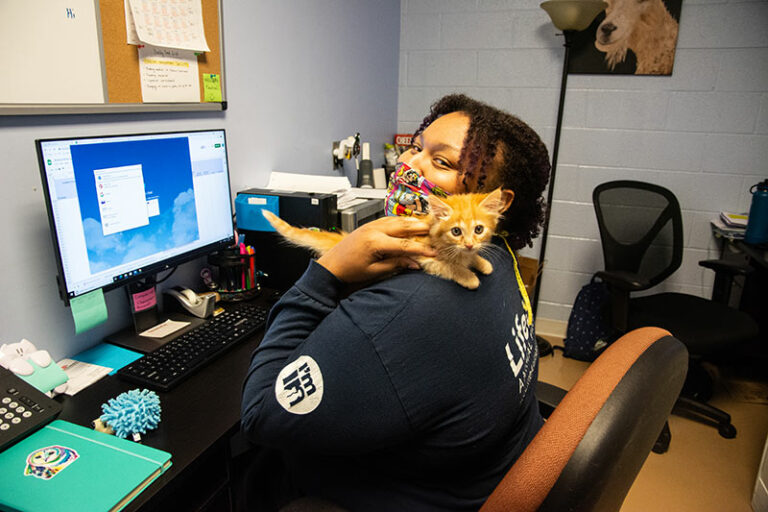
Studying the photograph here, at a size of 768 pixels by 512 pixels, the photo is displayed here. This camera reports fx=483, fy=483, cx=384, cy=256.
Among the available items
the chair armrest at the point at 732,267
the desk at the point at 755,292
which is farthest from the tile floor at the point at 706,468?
the chair armrest at the point at 732,267

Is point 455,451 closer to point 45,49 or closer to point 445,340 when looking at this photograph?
point 445,340

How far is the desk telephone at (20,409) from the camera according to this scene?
0.87m

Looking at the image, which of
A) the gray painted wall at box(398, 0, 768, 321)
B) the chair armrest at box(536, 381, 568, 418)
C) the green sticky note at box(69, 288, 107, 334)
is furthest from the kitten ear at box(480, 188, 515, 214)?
the gray painted wall at box(398, 0, 768, 321)

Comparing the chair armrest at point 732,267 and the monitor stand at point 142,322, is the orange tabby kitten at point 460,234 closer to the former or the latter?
the monitor stand at point 142,322

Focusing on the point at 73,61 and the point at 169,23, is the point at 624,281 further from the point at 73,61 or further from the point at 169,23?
the point at 73,61

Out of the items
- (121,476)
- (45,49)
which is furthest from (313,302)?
(45,49)

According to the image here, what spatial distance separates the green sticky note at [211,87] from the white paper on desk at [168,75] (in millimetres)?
34

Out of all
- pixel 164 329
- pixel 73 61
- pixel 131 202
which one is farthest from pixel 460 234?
pixel 73 61

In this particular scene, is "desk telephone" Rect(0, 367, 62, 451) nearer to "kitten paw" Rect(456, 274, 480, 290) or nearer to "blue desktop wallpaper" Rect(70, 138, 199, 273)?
"blue desktop wallpaper" Rect(70, 138, 199, 273)

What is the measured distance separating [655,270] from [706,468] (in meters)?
0.98

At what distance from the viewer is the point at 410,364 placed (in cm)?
73

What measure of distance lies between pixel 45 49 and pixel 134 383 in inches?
32.6

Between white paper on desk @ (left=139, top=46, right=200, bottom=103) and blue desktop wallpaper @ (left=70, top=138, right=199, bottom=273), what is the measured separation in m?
0.20

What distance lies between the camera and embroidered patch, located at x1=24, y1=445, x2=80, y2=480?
0.82 meters
